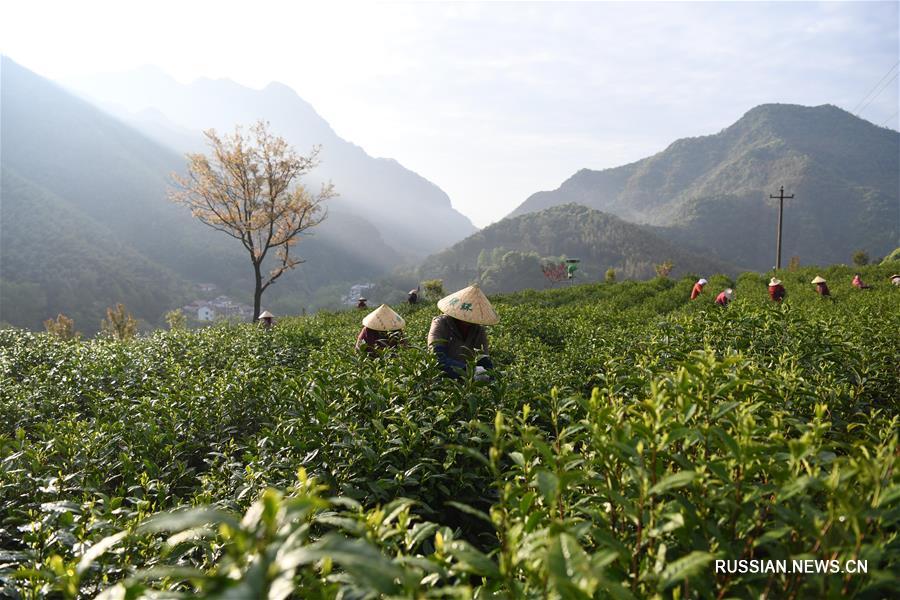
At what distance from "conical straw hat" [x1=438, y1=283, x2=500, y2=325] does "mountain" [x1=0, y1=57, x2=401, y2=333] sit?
290 feet

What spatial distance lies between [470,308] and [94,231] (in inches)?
4871

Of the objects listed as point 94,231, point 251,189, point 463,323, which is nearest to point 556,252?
point 94,231

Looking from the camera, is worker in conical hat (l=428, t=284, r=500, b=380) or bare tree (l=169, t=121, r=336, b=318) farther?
bare tree (l=169, t=121, r=336, b=318)

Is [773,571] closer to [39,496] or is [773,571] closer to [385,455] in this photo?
[385,455]

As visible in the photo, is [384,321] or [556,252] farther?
[556,252]

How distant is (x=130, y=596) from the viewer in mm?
1071

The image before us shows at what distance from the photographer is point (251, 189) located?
22.9 m

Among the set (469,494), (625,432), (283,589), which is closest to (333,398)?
(469,494)

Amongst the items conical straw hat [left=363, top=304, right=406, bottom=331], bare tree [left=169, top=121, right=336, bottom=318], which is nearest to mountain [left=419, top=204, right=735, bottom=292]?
bare tree [left=169, top=121, right=336, bottom=318]

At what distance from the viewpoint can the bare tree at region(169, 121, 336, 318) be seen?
22.4m

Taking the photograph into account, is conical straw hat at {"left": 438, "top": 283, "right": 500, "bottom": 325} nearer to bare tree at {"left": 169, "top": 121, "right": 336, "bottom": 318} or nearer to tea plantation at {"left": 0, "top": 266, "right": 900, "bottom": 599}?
tea plantation at {"left": 0, "top": 266, "right": 900, "bottom": 599}

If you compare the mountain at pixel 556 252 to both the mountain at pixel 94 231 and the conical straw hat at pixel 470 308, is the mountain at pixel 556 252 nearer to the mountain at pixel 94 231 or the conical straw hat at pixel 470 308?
the mountain at pixel 94 231

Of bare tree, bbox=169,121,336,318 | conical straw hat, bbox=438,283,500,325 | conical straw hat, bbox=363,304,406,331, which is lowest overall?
conical straw hat, bbox=363,304,406,331

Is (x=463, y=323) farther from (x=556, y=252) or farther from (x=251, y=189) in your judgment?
(x=556, y=252)
